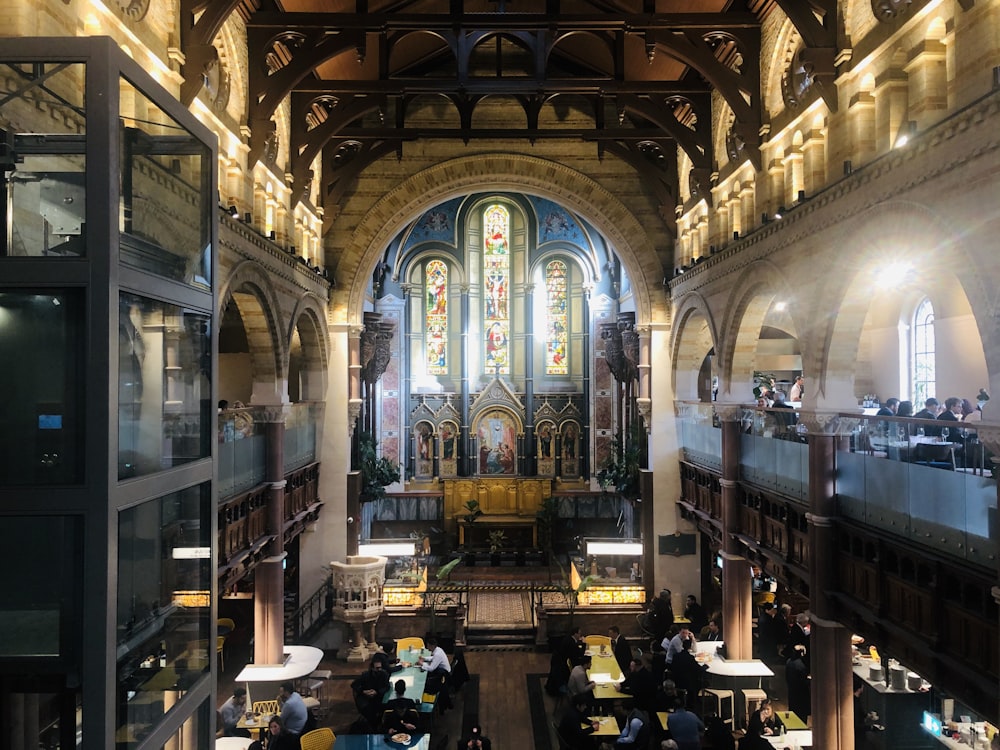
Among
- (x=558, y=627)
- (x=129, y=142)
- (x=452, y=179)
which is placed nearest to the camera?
(x=129, y=142)

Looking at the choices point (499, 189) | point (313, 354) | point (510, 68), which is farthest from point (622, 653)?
point (510, 68)

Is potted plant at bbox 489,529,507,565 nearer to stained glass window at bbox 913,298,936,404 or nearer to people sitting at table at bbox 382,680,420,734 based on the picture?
people sitting at table at bbox 382,680,420,734

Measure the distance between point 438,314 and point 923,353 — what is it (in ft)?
48.8

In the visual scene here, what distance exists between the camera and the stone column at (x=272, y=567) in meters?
12.0

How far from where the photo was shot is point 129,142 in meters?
3.22

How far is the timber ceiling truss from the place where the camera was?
410 inches

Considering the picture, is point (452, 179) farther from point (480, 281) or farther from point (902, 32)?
point (902, 32)

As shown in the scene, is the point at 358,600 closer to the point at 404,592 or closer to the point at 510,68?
the point at 404,592

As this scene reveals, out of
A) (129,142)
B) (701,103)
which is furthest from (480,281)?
(129,142)

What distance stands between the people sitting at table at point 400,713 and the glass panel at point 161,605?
5811mm

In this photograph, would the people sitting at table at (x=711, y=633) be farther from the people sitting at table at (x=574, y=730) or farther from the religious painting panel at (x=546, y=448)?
the religious painting panel at (x=546, y=448)

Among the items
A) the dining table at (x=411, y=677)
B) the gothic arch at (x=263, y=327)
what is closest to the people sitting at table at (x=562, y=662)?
the dining table at (x=411, y=677)

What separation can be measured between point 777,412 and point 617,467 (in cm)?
793

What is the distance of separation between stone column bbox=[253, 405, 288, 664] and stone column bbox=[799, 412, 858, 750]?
27.6 feet
